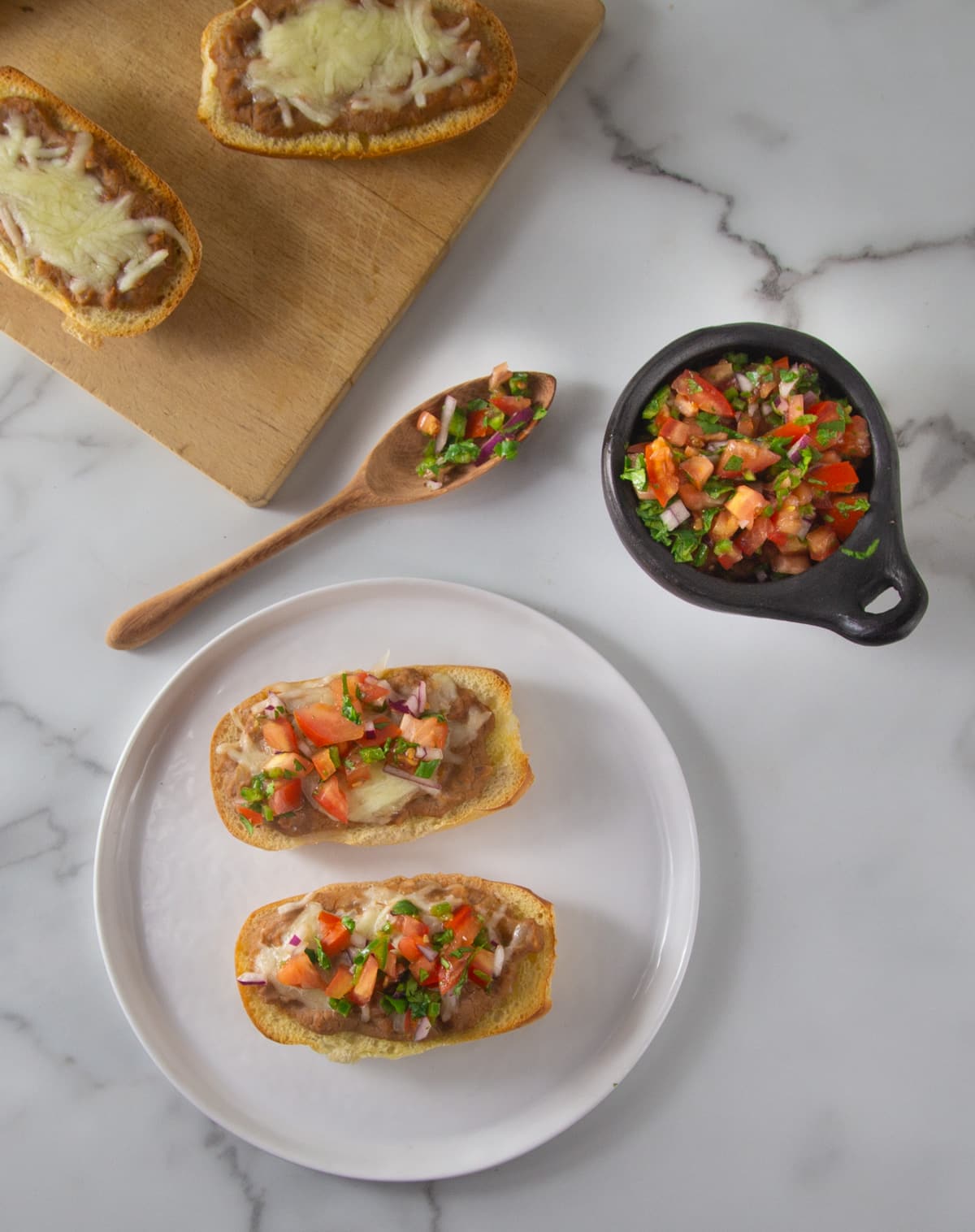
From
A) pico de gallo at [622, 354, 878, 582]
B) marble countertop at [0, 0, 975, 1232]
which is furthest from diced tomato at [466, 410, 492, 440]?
pico de gallo at [622, 354, 878, 582]

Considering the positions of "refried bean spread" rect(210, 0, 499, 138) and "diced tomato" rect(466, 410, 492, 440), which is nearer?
"refried bean spread" rect(210, 0, 499, 138)

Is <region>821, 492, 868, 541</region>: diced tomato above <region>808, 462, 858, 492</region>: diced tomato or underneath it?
underneath

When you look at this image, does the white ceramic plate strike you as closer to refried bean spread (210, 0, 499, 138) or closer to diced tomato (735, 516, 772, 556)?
diced tomato (735, 516, 772, 556)

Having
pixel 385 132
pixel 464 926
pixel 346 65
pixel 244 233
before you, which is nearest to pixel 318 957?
pixel 464 926

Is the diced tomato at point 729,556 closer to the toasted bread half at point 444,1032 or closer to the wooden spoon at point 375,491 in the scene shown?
the wooden spoon at point 375,491

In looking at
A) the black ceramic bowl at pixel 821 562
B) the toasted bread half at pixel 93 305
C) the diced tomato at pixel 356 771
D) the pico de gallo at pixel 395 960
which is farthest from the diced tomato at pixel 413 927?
the toasted bread half at pixel 93 305

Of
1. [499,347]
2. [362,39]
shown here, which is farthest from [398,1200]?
[362,39]
